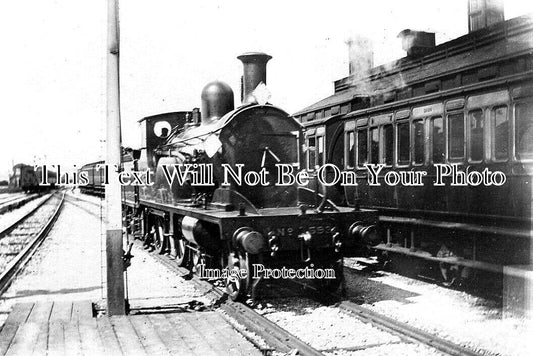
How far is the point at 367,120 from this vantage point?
1091 cm

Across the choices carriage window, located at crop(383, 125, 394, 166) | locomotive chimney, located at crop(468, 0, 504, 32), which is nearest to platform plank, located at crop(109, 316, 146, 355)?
carriage window, located at crop(383, 125, 394, 166)

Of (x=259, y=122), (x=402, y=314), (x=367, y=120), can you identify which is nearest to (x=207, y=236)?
(x=259, y=122)

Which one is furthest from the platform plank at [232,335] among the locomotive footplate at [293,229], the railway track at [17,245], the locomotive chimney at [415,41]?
the locomotive chimney at [415,41]

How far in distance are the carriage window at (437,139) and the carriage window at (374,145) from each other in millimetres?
1711

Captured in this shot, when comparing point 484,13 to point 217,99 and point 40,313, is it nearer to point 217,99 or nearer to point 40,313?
point 217,99

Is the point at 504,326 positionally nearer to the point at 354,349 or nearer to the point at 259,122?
the point at 354,349

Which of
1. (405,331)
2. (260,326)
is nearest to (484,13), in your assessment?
(405,331)

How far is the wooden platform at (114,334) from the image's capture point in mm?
4703

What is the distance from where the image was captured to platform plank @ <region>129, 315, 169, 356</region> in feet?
15.4

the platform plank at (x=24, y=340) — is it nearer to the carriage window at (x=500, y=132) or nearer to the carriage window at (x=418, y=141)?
the carriage window at (x=500, y=132)

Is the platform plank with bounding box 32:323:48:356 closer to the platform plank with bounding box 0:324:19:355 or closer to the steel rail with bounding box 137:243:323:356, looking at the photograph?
the platform plank with bounding box 0:324:19:355

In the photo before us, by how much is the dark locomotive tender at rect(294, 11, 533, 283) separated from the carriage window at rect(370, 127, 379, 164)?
0.02 metres

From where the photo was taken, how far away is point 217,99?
10.5 metres

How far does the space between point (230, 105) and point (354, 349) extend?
6205 mm
